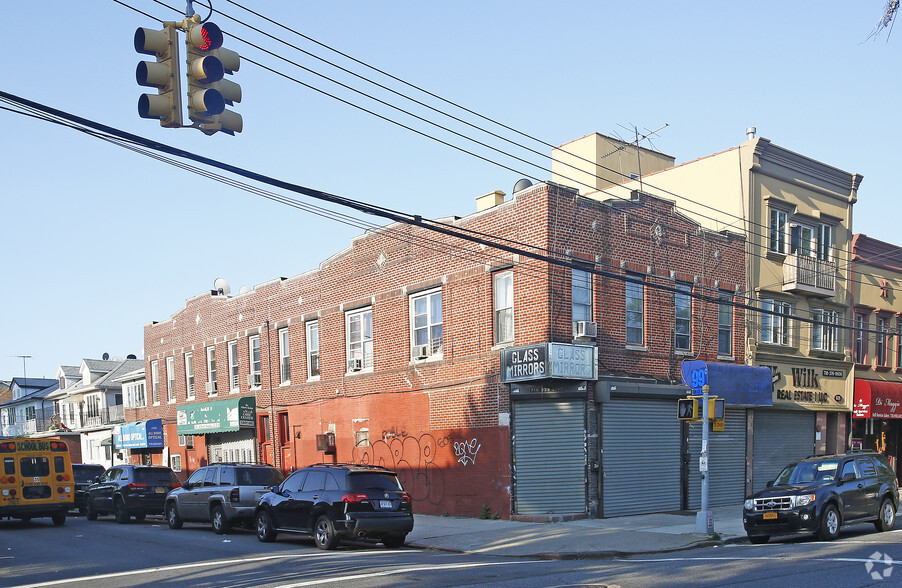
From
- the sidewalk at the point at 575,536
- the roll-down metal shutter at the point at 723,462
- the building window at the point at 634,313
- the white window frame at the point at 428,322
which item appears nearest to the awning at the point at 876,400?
the roll-down metal shutter at the point at 723,462

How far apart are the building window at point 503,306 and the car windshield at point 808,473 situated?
7066 millimetres

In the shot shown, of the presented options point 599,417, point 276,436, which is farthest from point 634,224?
point 276,436

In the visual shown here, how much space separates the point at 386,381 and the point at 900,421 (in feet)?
66.9

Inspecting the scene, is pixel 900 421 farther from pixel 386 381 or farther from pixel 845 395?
pixel 386 381

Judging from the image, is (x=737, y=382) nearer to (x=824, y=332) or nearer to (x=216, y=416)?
(x=824, y=332)

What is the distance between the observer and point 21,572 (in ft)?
45.4

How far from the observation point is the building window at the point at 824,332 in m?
27.5

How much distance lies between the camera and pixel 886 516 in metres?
16.8

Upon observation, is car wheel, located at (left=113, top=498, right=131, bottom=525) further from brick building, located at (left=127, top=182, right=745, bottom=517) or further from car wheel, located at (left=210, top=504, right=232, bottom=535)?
brick building, located at (left=127, top=182, right=745, bottom=517)

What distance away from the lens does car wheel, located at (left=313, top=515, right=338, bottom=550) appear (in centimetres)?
1580

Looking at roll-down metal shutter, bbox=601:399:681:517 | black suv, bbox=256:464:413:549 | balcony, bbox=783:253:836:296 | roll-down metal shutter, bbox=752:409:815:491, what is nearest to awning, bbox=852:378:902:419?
roll-down metal shutter, bbox=752:409:815:491

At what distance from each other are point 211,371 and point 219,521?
1581cm

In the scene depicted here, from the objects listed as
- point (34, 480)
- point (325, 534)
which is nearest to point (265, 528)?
point (325, 534)

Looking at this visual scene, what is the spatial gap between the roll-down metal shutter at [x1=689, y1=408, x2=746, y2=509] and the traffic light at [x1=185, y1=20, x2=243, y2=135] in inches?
692
